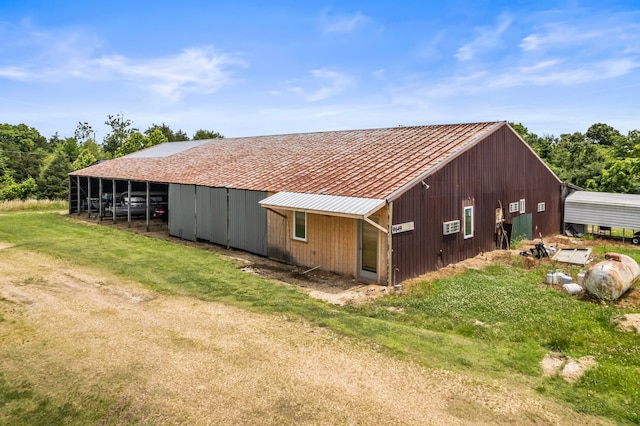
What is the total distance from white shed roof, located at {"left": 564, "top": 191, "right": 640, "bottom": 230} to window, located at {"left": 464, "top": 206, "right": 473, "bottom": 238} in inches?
392

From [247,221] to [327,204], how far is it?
526cm

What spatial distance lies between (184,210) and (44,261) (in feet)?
21.8

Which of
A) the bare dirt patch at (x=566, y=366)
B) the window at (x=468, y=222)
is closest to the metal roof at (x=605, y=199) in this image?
the window at (x=468, y=222)

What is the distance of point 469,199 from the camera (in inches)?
645

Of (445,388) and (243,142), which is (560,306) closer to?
(445,388)

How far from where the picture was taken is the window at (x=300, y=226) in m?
15.2

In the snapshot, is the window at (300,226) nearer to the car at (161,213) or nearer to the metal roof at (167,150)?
the car at (161,213)

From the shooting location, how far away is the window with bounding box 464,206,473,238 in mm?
16250

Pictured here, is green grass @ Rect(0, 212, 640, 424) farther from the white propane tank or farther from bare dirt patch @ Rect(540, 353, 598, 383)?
the white propane tank

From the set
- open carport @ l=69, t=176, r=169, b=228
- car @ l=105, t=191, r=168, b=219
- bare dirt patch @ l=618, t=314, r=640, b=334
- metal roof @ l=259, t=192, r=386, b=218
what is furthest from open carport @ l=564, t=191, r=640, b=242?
open carport @ l=69, t=176, r=169, b=228

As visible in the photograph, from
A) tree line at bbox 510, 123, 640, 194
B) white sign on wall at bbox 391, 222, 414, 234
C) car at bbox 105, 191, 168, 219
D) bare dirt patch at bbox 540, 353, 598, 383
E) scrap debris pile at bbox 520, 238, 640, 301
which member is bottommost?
bare dirt patch at bbox 540, 353, 598, 383

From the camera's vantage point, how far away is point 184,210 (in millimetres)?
20641

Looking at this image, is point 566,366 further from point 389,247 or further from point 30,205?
point 30,205

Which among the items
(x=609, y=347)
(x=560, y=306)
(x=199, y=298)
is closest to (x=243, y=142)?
(x=199, y=298)
